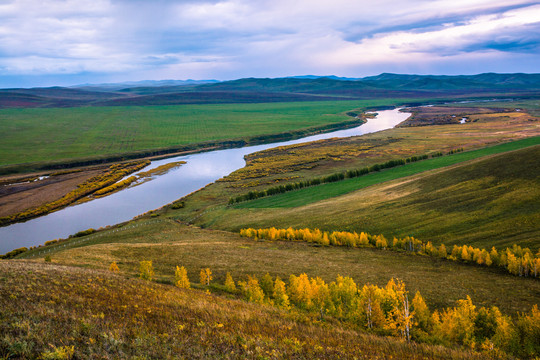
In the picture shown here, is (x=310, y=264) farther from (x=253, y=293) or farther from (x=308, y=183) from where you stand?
(x=308, y=183)

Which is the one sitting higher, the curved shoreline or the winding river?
the curved shoreline

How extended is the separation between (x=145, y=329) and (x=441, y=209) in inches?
2167

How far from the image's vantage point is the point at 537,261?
34.3m

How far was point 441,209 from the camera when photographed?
56906 millimetres

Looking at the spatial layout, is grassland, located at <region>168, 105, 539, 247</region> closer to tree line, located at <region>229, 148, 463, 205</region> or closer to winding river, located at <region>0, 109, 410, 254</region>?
tree line, located at <region>229, 148, 463, 205</region>

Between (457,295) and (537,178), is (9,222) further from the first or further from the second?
(537,178)

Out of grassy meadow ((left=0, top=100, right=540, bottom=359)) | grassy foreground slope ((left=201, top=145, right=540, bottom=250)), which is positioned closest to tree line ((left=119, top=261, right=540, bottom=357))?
grassy meadow ((left=0, top=100, right=540, bottom=359))

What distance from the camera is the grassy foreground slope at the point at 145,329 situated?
12.8 metres

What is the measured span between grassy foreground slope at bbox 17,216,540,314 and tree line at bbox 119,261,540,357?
5023mm

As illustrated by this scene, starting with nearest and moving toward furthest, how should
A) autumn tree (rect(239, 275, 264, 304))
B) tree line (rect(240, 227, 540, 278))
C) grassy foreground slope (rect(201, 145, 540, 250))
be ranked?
1. autumn tree (rect(239, 275, 264, 304))
2. tree line (rect(240, 227, 540, 278))
3. grassy foreground slope (rect(201, 145, 540, 250))

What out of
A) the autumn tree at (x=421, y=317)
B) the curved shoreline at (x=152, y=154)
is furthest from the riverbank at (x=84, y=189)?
the autumn tree at (x=421, y=317)


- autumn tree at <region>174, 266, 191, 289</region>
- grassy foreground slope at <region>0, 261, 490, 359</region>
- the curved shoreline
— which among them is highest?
the curved shoreline

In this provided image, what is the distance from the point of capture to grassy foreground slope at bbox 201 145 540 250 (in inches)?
1848

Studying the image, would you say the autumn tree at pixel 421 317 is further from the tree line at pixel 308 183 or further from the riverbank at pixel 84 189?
the riverbank at pixel 84 189
